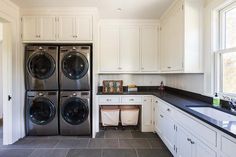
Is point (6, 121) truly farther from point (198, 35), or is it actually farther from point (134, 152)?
point (198, 35)

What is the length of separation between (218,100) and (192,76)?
810 millimetres

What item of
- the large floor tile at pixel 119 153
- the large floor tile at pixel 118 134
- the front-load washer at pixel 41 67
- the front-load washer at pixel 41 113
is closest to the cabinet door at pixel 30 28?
the front-load washer at pixel 41 67

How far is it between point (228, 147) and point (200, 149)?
1.55ft

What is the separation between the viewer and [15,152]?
2846mm

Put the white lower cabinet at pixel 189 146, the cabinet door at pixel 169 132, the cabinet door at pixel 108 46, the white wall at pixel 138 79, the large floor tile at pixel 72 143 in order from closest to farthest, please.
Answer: the white lower cabinet at pixel 189 146, the cabinet door at pixel 169 132, the large floor tile at pixel 72 143, the cabinet door at pixel 108 46, the white wall at pixel 138 79

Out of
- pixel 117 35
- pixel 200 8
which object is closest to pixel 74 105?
pixel 117 35

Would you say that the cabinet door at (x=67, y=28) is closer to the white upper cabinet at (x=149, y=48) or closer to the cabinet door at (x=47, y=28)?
the cabinet door at (x=47, y=28)

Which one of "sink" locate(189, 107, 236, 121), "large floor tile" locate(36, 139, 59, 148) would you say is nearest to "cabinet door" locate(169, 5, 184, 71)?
"sink" locate(189, 107, 236, 121)

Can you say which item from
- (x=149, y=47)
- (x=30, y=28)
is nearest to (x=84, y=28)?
(x=30, y=28)

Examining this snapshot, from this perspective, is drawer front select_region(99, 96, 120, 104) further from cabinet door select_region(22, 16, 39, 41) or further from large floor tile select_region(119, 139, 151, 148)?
cabinet door select_region(22, 16, 39, 41)

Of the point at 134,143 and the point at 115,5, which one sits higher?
the point at 115,5

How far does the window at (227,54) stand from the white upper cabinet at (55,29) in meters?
2.28

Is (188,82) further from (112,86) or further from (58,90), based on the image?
(58,90)

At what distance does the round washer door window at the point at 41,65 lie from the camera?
11.2 feet
